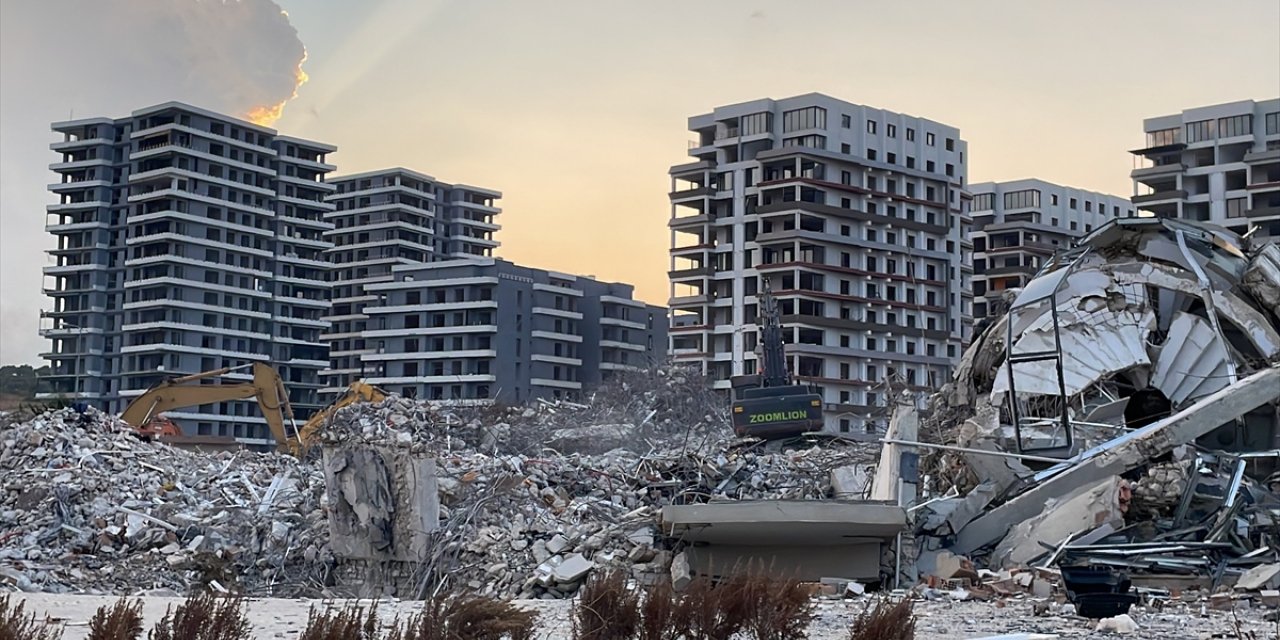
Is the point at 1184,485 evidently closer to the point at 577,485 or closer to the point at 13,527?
the point at 577,485

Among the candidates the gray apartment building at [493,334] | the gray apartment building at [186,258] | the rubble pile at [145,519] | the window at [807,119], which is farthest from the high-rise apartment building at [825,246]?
the rubble pile at [145,519]

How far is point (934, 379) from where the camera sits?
277 ft

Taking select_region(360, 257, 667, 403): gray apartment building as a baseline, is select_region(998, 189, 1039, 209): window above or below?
above

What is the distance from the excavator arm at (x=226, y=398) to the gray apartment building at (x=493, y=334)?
51183 mm

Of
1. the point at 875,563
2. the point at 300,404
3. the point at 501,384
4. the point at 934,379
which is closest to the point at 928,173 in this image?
the point at 934,379

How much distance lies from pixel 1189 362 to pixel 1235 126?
70.3m

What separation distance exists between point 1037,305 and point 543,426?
18.4 m

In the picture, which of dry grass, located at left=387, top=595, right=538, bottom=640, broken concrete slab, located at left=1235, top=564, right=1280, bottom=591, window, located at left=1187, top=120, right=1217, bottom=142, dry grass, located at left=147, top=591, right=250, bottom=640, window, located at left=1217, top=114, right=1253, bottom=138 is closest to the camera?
dry grass, located at left=147, top=591, right=250, bottom=640

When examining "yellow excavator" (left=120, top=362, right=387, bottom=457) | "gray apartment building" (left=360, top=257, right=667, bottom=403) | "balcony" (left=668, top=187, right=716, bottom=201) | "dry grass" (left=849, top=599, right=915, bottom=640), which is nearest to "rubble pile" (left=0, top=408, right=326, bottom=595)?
"yellow excavator" (left=120, top=362, right=387, bottom=457)

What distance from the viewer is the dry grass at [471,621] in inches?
363

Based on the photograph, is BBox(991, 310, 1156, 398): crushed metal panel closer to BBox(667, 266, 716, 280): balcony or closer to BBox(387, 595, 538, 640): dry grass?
BBox(387, 595, 538, 640): dry grass

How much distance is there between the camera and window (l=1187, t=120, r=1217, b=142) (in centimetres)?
8656

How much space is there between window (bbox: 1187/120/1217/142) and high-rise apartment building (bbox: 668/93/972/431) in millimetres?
14828

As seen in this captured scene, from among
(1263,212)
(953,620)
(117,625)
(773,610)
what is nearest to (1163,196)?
(1263,212)
